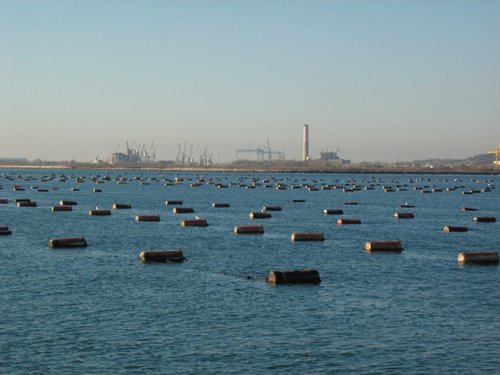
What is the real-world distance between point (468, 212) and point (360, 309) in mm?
95361

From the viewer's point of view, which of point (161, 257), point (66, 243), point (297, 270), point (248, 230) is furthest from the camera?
point (248, 230)

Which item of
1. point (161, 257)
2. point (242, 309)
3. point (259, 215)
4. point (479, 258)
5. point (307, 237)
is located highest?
point (259, 215)

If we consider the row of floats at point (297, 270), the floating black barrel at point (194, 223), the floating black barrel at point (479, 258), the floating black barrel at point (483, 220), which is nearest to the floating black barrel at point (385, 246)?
the row of floats at point (297, 270)

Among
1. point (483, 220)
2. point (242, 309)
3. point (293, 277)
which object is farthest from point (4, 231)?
point (483, 220)

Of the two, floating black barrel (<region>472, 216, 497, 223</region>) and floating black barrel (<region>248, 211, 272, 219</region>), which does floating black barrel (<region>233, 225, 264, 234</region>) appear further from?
floating black barrel (<region>472, 216, 497, 223</region>)

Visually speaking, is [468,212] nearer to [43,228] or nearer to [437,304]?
[43,228]

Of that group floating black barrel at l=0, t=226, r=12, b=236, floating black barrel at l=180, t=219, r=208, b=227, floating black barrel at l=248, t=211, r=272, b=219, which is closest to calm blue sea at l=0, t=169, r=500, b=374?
floating black barrel at l=0, t=226, r=12, b=236

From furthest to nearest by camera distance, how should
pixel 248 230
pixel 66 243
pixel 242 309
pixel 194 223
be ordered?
Result: 1. pixel 194 223
2. pixel 248 230
3. pixel 66 243
4. pixel 242 309

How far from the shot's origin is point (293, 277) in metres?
55.1

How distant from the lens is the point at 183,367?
116ft

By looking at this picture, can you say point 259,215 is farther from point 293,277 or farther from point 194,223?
point 293,277

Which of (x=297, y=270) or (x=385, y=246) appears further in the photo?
(x=385, y=246)

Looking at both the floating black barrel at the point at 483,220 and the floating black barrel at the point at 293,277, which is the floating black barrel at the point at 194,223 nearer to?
the floating black barrel at the point at 483,220

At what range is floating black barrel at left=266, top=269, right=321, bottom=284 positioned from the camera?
54.7 metres
